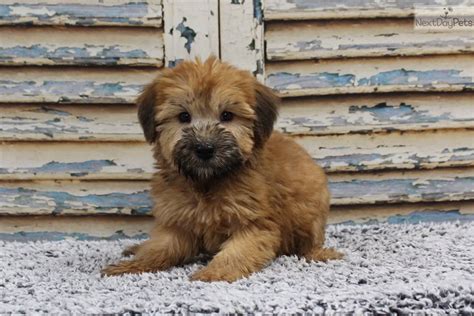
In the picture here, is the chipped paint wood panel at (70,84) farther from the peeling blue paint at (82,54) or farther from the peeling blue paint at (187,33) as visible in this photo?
the peeling blue paint at (187,33)

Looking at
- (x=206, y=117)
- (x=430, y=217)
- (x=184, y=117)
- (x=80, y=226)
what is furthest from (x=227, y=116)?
(x=430, y=217)

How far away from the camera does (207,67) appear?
294 centimetres

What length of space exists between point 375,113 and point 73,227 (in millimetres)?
1962

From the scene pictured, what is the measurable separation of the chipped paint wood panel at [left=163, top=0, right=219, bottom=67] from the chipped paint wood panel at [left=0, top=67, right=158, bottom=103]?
218 millimetres

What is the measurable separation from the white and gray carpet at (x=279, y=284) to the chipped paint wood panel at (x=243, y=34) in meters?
1.17

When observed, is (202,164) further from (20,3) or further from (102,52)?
(20,3)

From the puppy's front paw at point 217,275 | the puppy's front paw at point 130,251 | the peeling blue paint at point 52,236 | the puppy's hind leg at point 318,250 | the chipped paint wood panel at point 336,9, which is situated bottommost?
the peeling blue paint at point 52,236

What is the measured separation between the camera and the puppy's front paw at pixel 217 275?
2686 mm

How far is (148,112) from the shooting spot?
2.97m

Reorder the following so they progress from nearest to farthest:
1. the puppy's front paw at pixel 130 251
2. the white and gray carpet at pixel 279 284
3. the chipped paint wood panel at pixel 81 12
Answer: the white and gray carpet at pixel 279 284 → the puppy's front paw at pixel 130 251 → the chipped paint wood panel at pixel 81 12

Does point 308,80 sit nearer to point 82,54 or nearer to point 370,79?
point 370,79

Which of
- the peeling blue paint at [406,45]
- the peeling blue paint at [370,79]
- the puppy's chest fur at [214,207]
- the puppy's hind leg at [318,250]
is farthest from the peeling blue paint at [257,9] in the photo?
the puppy's hind leg at [318,250]

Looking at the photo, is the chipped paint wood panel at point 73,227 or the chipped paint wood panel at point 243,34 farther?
the chipped paint wood panel at point 73,227

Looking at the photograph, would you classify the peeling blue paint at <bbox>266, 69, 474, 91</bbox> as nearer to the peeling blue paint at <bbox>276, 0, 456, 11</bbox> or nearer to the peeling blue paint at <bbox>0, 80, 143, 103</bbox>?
the peeling blue paint at <bbox>276, 0, 456, 11</bbox>
